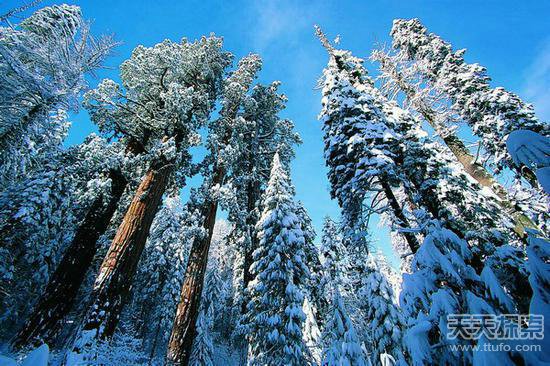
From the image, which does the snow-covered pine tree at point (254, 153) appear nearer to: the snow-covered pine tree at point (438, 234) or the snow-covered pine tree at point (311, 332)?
the snow-covered pine tree at point (311, 332)

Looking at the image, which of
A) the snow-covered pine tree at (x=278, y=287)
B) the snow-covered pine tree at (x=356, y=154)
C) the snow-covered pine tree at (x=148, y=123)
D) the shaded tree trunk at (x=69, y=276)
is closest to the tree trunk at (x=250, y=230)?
the snow-covered pine tree at (x=278, y=287)

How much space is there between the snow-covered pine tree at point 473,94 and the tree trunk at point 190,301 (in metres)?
12.0

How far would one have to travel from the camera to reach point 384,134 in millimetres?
8617

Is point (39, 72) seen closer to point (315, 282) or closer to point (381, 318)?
point (315, 282)

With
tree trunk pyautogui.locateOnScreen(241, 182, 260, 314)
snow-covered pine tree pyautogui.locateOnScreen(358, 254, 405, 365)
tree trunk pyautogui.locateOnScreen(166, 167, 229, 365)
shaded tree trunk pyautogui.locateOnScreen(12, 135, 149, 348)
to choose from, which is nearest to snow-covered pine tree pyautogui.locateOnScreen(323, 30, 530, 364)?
tree trunk pyautogui.locateOnScreen(166, 167, 229, 365)

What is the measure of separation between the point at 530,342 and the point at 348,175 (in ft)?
24.9

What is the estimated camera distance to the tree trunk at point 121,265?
5684 millimetres

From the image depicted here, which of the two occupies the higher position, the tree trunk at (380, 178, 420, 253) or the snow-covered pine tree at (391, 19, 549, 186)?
the snow-covered pine tree at (391, 19, 549, 186)

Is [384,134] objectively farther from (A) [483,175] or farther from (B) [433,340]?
(B) [433,340]

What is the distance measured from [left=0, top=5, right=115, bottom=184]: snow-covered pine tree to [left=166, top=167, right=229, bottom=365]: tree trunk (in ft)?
18.7

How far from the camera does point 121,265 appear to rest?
20.7 ft

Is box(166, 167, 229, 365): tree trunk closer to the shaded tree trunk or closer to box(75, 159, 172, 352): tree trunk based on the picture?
box(75, 159, 172, 352): tree trunk

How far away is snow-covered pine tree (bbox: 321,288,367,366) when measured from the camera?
8.13 meters

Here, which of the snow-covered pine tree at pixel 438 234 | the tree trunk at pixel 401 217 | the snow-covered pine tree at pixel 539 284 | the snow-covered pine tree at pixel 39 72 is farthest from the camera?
the tree trunk at pixel 401 217
